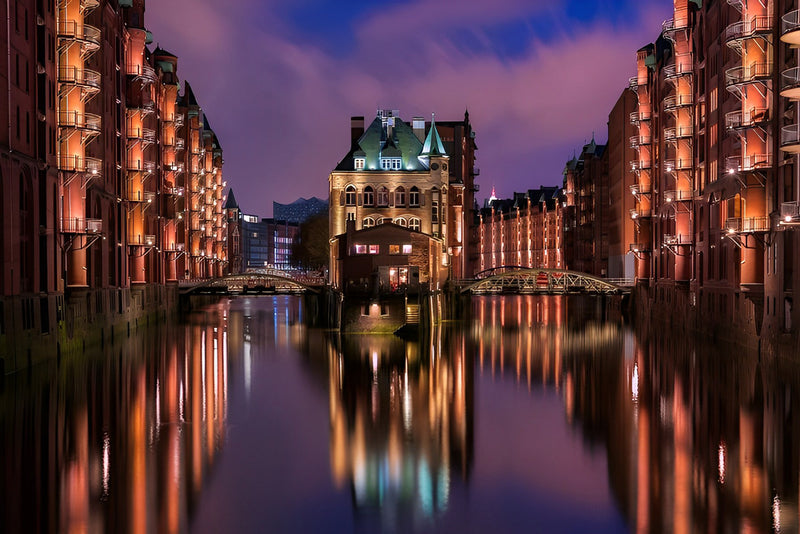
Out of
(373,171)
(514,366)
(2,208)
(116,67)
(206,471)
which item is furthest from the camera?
(373,171)

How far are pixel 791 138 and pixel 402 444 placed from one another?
84.2ft

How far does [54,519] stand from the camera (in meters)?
20.5

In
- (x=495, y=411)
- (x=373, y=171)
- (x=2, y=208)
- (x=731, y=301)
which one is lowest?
(x=495, y=411)

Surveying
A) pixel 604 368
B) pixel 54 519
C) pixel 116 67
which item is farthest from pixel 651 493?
pixel 116 67

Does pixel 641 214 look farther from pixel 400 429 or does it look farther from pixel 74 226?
pixel 400 429

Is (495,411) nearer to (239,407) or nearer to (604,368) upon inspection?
(239,407)

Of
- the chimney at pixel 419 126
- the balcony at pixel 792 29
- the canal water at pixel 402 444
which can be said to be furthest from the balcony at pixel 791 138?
the chimney at pixel 419 126

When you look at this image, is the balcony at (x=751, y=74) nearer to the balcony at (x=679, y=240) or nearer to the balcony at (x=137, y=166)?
the balcony at (x=679, y=240)

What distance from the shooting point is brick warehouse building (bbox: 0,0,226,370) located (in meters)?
41.1

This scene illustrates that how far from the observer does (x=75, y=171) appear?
161 feet

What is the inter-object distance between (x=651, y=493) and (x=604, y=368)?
2677 centimetres

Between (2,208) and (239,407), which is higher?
(2,208)

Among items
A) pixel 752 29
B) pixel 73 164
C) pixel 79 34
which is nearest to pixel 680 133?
pixel 752 29

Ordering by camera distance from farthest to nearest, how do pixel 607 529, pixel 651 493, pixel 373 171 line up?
pixel 373 171, pixel 651 493, pixel 607 529
